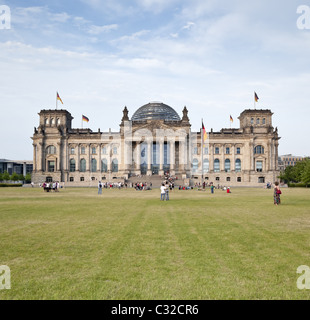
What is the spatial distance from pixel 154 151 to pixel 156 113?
1718 centimetres

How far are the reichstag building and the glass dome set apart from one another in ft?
31.8

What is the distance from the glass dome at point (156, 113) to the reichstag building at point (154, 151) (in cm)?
970

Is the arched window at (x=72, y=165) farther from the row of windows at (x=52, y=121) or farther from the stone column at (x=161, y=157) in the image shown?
the stone column at (x=161, y=157)

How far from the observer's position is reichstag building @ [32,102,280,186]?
311 ft

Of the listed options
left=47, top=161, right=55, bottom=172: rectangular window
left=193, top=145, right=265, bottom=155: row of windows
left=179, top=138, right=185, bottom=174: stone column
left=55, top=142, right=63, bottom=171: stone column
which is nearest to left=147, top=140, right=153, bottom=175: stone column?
left=179, top=138, right=185, bottom=174: stone column

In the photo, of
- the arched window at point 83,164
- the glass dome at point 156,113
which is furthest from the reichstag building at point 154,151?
the glass dome at point 156,113

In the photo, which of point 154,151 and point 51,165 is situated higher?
point 154,151

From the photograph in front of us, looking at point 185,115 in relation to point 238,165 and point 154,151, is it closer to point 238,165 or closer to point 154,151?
point 154,151

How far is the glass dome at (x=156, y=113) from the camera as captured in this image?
106 m

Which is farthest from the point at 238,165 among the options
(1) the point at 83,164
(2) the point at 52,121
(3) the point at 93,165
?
(2) the point at 52,121

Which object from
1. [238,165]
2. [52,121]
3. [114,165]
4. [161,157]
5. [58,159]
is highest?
[52,121]

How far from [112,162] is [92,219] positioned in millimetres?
84472

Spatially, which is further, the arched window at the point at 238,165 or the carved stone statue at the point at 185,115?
the arched window at the point at 238,165

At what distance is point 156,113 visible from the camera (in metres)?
106
